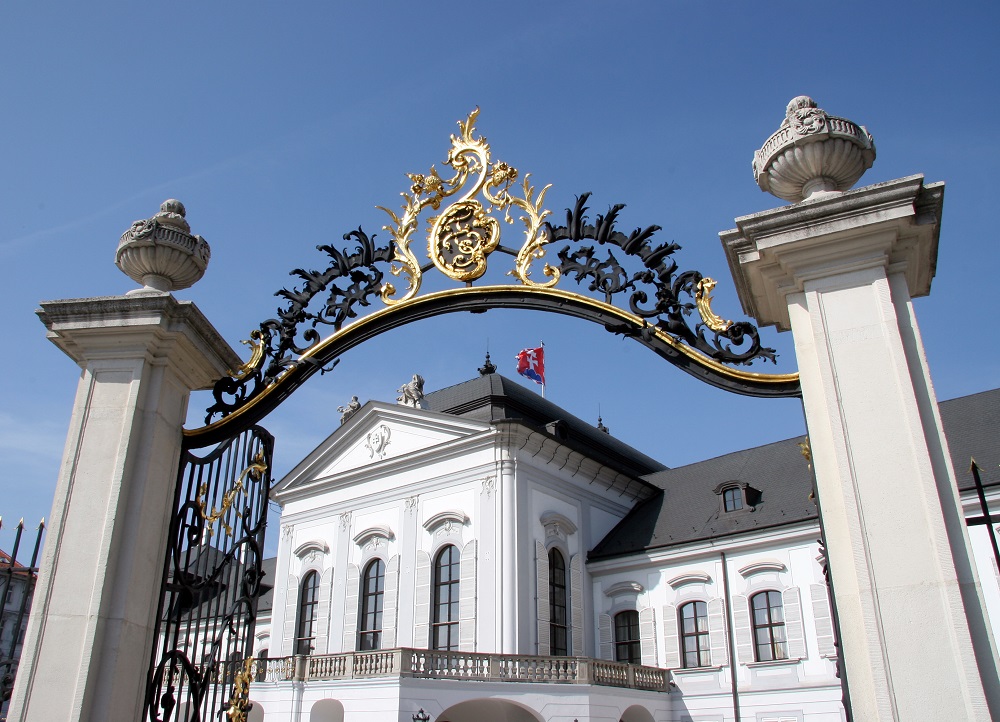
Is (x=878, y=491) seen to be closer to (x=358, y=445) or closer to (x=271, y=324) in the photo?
(x=271, y=324)

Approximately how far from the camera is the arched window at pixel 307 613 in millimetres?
25312

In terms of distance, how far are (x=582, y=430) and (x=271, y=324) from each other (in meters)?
24.8

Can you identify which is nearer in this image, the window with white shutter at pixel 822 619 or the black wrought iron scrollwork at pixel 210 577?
the black wrought iron scrollwork at pixel 210 577

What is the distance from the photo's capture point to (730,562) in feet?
73.0

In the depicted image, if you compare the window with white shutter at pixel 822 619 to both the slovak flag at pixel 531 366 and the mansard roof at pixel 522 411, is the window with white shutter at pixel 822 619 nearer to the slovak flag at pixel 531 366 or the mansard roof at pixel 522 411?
the mansard roof at pixel 522 411

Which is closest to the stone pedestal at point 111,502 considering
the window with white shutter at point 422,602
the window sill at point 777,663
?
the window with white shutter at point 422,602

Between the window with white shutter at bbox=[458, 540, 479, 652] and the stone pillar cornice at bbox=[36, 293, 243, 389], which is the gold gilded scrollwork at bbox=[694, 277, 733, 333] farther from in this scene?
the window with white shutter at bbox=[458, 540, 479, 652]

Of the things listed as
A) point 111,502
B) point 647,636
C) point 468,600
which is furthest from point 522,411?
point 111,502

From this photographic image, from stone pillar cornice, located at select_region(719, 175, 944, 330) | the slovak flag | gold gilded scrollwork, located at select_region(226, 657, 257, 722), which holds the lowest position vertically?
gold gilded scrollwork, located at select_region(226, 657, 257, 722)

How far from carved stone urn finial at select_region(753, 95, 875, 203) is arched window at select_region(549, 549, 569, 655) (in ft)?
63.8

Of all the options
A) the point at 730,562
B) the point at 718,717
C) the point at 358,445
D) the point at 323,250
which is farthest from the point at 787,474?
the point at 323,250

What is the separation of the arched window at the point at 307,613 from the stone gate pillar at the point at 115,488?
2154 centimetres

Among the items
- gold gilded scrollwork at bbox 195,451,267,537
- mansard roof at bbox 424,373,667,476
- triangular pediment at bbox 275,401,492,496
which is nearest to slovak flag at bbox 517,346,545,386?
mansard roof at bbox 424,373,667,476

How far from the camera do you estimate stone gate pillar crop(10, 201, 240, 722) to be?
169 inches
